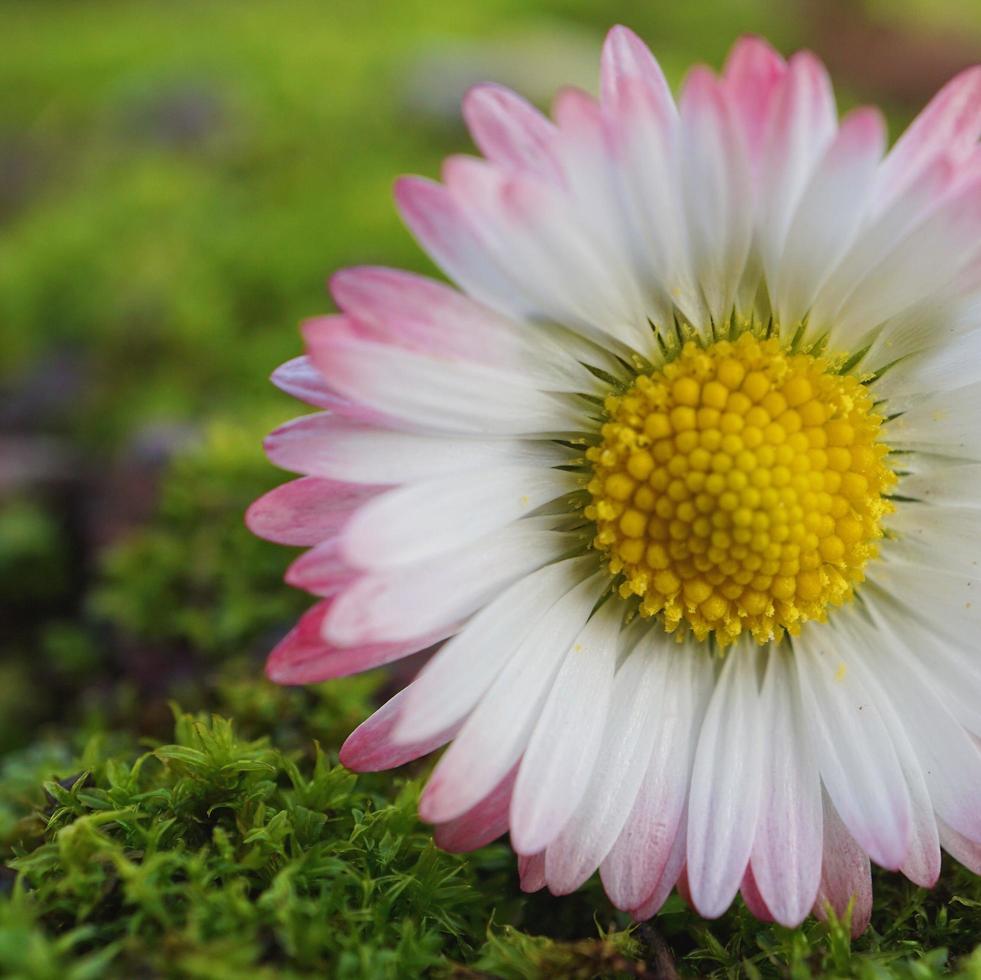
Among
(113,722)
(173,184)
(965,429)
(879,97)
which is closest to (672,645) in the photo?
(965,429)

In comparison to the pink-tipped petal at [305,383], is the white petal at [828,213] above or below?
above

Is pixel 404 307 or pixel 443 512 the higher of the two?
pixel 404 307

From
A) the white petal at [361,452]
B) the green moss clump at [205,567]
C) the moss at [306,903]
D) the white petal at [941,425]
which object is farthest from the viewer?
the green moss clump at [205,567]

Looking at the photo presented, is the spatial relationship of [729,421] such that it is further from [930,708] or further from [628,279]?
[930,708]

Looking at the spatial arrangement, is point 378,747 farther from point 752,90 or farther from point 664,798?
point 752,90

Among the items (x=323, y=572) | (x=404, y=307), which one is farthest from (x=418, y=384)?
(x=323, y=572)

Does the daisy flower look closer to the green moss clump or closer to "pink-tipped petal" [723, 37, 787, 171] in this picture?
"pink-tipped petal" [723, 37, 787, 171]

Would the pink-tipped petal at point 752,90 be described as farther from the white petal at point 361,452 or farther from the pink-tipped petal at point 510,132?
the white petal at point 361,452

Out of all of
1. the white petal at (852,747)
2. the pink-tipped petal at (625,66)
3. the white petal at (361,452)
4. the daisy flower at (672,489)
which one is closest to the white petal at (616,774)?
the daisy flower at (672,489)

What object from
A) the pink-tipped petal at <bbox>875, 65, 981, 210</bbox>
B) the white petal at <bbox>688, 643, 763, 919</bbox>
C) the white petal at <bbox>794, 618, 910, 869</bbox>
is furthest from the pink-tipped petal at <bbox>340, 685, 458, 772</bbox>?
the pink-tipped petal at <bbox>875, 65, 981, 210</bbox>
